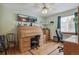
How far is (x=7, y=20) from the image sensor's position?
132cm

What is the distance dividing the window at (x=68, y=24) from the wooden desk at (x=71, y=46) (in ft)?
0.44

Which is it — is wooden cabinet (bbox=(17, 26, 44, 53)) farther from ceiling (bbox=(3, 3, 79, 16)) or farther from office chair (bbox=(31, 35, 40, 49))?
ceiling (bbox=(3, 3, 79, 16))

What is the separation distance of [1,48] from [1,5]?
71 centimetres

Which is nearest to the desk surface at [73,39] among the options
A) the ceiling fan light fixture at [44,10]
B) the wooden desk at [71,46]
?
the wooden desk at [71,46]

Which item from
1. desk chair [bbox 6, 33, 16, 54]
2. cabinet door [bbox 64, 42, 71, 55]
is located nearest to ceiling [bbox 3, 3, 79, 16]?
desk chair [bbox 6, 33, 16, 54]

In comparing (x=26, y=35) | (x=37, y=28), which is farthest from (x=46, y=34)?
(x=26, y=35)

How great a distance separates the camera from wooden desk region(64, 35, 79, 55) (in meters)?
1.28

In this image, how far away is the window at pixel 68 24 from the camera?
128cm

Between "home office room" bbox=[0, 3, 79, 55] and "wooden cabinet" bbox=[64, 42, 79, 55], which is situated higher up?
"home office room" bbox=[0, 3, 79, 55]

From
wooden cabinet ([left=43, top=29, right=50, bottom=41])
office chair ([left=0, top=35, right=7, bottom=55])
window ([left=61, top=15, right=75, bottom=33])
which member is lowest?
office chair ([left=0, top=35, right=7, bottom=55])

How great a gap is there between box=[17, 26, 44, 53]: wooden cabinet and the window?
15.9 inches

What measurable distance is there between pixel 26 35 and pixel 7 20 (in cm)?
41

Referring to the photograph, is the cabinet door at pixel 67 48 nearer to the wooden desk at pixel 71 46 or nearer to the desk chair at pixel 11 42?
the wooden desk at pixel 71 46

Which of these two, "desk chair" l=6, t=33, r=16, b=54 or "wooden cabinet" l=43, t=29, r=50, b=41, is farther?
"wooden cabinet" l=43, t=29, r=50, b=41
